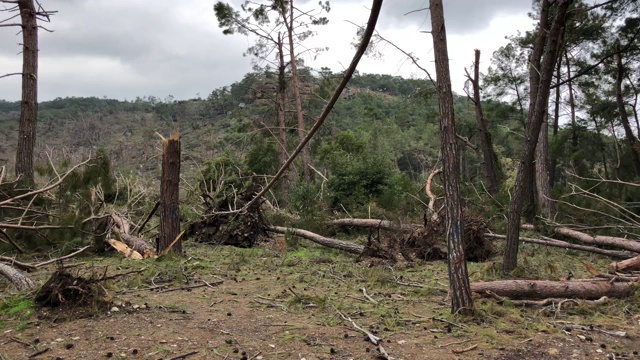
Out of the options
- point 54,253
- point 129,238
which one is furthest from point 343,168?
point 54,253

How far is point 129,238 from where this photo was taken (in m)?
7.50

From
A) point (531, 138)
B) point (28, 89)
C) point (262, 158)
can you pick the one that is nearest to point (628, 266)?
point (531, 138)

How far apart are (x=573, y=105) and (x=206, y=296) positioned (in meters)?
20.6

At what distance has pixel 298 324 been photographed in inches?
150

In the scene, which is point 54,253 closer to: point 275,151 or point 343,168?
point 343,168

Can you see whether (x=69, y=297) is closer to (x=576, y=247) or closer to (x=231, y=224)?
(x=231, y=224)

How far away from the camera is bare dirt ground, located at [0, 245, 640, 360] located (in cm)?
322

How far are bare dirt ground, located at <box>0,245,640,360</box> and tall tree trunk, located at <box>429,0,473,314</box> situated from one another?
215mm

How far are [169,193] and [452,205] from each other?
163 inches

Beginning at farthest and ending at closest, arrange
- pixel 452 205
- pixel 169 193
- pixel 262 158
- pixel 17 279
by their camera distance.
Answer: pixel 262 158, pixel 169 193, pixel 17 279, pixel 452 205

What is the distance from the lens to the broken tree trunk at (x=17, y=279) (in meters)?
4.24

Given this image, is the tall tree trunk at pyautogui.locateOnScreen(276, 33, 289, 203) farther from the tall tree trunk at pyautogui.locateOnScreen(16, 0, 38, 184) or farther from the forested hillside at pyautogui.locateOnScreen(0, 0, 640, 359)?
the tall tree trunk at pyautogui.locateOnScreen(16, 0, 38, 184)

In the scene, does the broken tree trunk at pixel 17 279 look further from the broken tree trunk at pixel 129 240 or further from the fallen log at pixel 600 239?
the fallen log at pixel 600 239

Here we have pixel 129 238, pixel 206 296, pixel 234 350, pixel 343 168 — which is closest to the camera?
pixel 234 350
